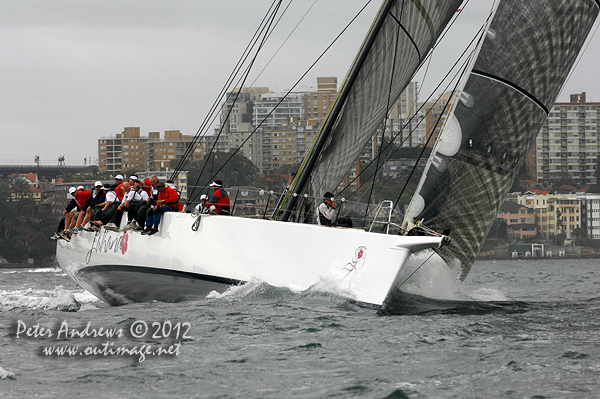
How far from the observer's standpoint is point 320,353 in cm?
479

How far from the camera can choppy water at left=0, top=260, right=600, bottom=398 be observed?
13.2ft

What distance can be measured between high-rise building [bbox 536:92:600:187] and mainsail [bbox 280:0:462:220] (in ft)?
257

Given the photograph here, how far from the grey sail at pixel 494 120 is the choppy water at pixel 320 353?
0.87 metres

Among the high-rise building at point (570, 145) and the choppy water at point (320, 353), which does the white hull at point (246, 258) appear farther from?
the high-rise building at point (570, 145)

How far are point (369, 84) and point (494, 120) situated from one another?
168 cm

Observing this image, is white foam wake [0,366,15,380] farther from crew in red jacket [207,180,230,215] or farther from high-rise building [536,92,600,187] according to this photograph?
high-rise building [536,92,600,187]

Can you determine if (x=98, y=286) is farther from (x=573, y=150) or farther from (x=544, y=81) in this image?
(x=573, y=150)

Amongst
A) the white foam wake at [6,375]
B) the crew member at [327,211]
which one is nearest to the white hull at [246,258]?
the crew member at [327,211]

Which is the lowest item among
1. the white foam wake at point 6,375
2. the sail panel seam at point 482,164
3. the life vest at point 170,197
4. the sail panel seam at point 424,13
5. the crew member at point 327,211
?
the white foam wake at point 6,375

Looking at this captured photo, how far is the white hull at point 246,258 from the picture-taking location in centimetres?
598

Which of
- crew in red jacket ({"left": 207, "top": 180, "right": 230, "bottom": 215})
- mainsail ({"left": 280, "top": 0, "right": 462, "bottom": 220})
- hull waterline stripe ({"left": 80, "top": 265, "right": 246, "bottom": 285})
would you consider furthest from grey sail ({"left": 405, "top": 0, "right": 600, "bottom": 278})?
crew in red jacket ({"left": 207, "top": 180, "right": 230, "bottom": 215})

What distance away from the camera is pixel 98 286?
990 cm

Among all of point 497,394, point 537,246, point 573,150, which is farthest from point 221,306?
point 573,150

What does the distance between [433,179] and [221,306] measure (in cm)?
234
